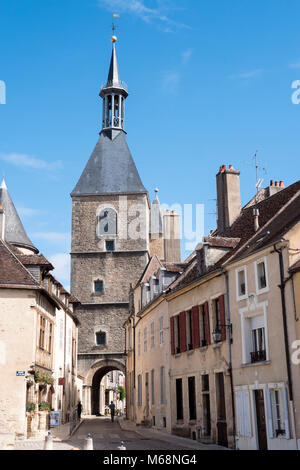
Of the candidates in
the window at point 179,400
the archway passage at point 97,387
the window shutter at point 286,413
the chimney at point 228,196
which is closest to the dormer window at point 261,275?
the window shutter at point 286,413

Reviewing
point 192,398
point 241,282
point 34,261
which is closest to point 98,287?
point 34,261

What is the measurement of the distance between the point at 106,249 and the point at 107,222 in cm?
233

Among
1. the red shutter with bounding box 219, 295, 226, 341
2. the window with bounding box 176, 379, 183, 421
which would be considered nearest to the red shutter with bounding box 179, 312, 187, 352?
the window with bounding box 176, 379, 183, 421

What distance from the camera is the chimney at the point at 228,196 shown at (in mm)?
24156

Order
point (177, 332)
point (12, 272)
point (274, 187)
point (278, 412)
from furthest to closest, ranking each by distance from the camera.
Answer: point (274, 187), point (177, 332), point (12, 272), point (278, 412)

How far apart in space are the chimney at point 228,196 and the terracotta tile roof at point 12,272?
27.7 ft

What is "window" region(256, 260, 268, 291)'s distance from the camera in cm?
1555

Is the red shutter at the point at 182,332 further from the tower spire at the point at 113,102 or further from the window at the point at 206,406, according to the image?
the tower spire at the point at 113,102

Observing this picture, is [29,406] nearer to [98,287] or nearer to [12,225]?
[12,225]

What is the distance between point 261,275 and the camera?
15.8 meters

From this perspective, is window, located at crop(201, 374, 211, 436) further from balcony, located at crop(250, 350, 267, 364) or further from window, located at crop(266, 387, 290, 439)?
window, located at crop(266, 387, 290, 439)

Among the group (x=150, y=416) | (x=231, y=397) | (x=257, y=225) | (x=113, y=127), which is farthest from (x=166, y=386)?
(x=113, y=127)

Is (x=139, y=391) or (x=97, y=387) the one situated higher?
(x=97, y=387)
